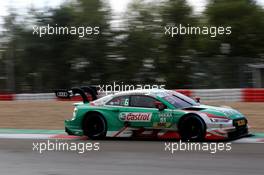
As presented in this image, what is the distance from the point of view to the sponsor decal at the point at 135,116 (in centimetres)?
1230

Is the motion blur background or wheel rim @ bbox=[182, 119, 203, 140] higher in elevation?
the motion blur background

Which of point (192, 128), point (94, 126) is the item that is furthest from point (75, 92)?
point (192, 128)

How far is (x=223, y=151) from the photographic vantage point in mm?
10383

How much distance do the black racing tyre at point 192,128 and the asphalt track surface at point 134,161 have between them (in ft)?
1.65

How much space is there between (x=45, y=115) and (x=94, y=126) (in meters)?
6.61

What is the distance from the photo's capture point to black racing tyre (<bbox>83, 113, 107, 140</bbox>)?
12839 mm

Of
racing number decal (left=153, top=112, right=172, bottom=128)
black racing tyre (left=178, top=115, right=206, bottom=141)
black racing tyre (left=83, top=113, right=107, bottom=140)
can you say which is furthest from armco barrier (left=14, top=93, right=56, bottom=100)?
black racing tyre (left=178, top=115, right=206, bottom=141)

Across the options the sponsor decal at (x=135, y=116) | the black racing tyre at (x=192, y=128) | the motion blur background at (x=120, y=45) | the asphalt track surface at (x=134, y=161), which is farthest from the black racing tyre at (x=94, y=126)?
the motion blur background at (x=120, y=45)

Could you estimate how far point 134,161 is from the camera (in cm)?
959

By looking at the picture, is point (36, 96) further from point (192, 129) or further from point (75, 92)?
point (192, 129)

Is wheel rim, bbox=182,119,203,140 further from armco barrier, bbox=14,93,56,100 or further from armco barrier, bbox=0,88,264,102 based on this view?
armco barrier, bbox=14,93,56,100

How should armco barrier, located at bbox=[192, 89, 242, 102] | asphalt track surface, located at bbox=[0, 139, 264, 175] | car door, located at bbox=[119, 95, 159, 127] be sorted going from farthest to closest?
armco barrier, located at bbox=[192, 89, 242, 102], car door, located at bbox=[119, 95, 159, 127], asphalt track surface, located at bbox=[0, 139, 264, 175]

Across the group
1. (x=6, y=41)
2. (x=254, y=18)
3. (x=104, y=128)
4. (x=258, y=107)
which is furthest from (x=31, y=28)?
(x=104, y=128)

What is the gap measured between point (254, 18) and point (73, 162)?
29229 millimetres
